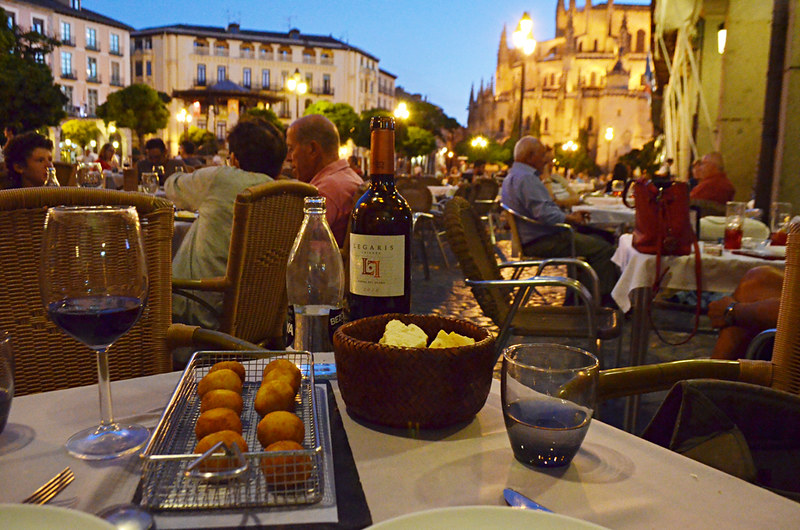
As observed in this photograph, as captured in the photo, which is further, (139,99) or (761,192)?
(139,99)

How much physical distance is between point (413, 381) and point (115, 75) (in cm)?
5774

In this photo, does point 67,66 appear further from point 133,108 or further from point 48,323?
point 48,323

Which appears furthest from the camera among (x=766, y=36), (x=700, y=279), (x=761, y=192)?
(x=766, y=36)

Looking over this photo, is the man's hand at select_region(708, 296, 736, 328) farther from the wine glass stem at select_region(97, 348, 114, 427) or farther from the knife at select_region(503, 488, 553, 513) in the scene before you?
the wine glass stem at select_region(97, 348, 114, 427)

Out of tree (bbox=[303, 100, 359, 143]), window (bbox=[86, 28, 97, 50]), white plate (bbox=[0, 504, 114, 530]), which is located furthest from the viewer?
window (bbox=[86, 28, 97, 50])

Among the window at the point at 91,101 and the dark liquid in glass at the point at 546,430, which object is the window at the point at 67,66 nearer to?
the window at the point at 91,101

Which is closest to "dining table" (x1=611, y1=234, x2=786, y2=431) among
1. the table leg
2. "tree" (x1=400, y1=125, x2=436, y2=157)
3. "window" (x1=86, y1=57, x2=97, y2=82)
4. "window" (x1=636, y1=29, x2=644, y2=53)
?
the table leg

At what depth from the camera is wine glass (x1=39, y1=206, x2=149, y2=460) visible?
82 cm

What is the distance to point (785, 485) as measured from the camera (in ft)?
3.61

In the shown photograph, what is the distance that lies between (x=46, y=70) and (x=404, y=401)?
22.1m

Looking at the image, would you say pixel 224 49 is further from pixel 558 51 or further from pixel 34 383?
pixel 34 383

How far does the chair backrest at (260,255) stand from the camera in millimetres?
2400

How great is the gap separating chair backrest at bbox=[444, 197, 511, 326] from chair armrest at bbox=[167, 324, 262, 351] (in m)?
1.47

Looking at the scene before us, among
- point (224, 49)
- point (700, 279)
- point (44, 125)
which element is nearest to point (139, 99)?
point (44, 125)
